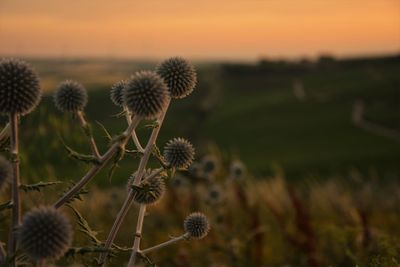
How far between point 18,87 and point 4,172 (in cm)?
35

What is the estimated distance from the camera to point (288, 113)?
57.9m

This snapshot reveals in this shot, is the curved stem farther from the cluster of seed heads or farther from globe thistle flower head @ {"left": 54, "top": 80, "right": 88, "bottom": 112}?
globe thistle flower head @ {"left": 54, "top": 80, "right": 88, "bottom": 112}

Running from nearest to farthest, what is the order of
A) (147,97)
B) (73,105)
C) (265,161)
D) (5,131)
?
(5,131), (147,97), (73,105), (265,161)

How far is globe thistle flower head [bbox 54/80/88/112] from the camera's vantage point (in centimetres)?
228

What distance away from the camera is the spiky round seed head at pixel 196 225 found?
2.51 m

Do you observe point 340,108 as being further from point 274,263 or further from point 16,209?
point 16,209

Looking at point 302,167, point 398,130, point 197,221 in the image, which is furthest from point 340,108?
point 197,221

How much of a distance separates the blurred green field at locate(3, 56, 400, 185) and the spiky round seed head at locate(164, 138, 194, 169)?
22.6 meters

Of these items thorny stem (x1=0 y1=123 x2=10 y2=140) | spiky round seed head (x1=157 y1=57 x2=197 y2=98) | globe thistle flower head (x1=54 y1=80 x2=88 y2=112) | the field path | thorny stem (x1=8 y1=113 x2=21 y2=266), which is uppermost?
spiky round seed head (x1=157 y1=57 x2=197 y2=98)

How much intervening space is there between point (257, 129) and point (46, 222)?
173 feet

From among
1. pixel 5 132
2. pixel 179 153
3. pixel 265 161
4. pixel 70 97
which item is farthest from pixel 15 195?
pixel 265 161

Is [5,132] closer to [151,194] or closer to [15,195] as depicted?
[15,195]

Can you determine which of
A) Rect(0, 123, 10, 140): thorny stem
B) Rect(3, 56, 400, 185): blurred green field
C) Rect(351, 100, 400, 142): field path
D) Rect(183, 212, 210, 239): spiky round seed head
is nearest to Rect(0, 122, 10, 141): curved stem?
Rect(0, 123, 10, 140): thorny stem

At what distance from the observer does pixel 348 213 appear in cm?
650
